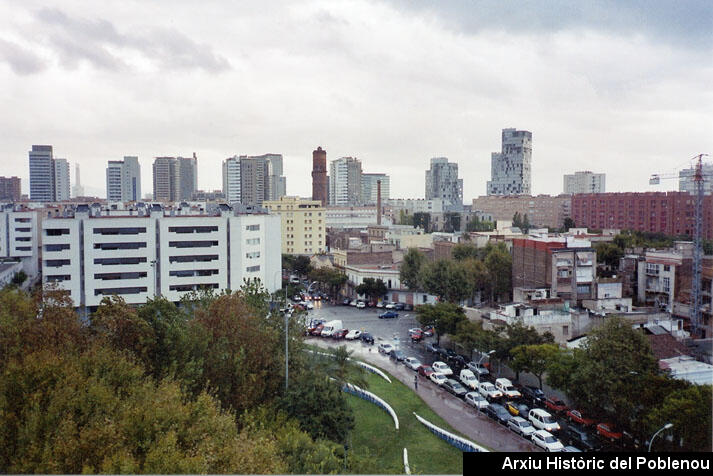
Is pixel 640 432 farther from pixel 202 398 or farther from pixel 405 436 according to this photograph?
pixel 202 398

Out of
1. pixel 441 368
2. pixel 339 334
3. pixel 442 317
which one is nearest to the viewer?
pixel 441 368

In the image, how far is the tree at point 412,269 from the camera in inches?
436

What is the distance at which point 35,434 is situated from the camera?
238 cm

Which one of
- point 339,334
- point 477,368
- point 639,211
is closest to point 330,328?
point 339,334

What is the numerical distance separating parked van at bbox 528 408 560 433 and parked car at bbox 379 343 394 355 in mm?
2678

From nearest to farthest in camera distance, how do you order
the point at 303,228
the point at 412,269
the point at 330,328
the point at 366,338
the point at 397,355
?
the point at 397,355
the point at 366,338
the point at 330,328
the point at 412,269
the point at 303,228

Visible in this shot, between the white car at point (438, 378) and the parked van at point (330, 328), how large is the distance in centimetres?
241

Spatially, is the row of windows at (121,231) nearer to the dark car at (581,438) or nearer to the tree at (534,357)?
the tree at (534,357)

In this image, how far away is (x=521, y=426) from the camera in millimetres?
4832

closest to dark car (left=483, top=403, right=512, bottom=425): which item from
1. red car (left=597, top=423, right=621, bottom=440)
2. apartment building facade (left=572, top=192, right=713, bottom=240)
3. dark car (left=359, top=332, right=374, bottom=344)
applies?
red car (left=597, top=423, right=621, bottom=440)

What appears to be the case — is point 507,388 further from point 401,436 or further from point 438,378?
point 401,436

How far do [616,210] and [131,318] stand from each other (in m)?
16.9

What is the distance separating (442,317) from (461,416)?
91.0 inches

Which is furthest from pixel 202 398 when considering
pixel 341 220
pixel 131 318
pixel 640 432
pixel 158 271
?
pixel 341 220
